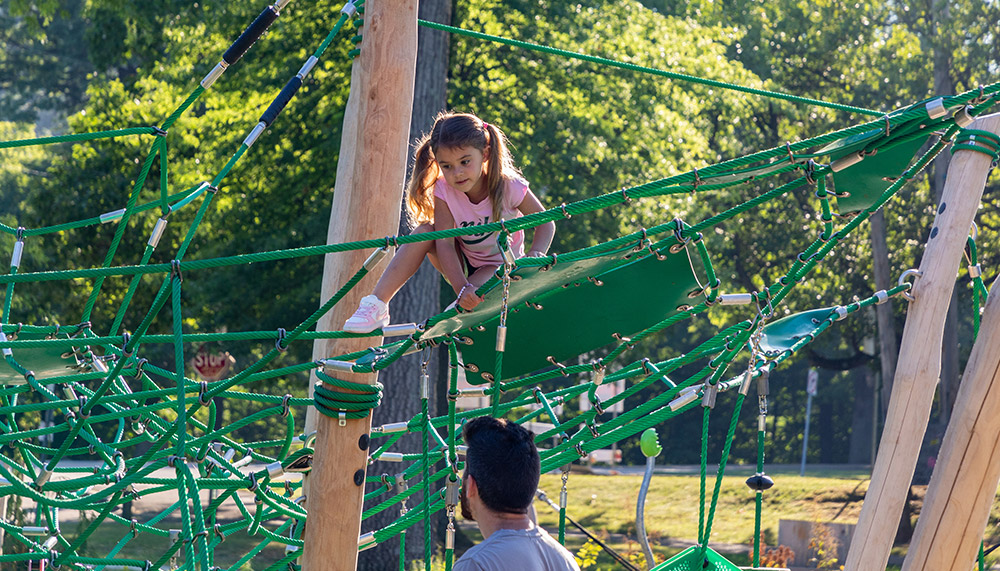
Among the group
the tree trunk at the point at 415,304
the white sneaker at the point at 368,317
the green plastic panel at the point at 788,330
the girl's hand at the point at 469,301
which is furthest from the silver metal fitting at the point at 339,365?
the tree trunk at the point at 415,304

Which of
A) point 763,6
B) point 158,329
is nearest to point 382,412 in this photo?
point 158,329

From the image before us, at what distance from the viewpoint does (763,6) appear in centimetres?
1688

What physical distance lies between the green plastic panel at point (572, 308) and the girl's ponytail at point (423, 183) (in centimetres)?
64

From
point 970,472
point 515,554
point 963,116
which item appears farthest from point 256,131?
point 970,472

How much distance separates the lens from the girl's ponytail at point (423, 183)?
12.3 feet

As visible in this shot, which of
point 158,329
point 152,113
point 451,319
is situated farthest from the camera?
point 158,329

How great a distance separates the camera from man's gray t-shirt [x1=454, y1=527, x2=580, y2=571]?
89.9 inches

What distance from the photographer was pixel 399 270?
11.1 feet

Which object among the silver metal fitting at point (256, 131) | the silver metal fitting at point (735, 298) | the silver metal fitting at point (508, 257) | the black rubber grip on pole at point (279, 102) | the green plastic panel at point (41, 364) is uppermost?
the black rubber grip on pole at point (279, 102)

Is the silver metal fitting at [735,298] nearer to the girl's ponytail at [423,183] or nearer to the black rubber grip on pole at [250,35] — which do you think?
the girl's ponytail at [423,183]

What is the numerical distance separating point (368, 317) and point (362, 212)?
321 millimetres

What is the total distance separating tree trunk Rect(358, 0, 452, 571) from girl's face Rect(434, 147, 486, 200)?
497 centimetres

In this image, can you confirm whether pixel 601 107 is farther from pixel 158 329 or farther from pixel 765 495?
pixel 765 495

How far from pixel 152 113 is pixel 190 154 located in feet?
2.07
